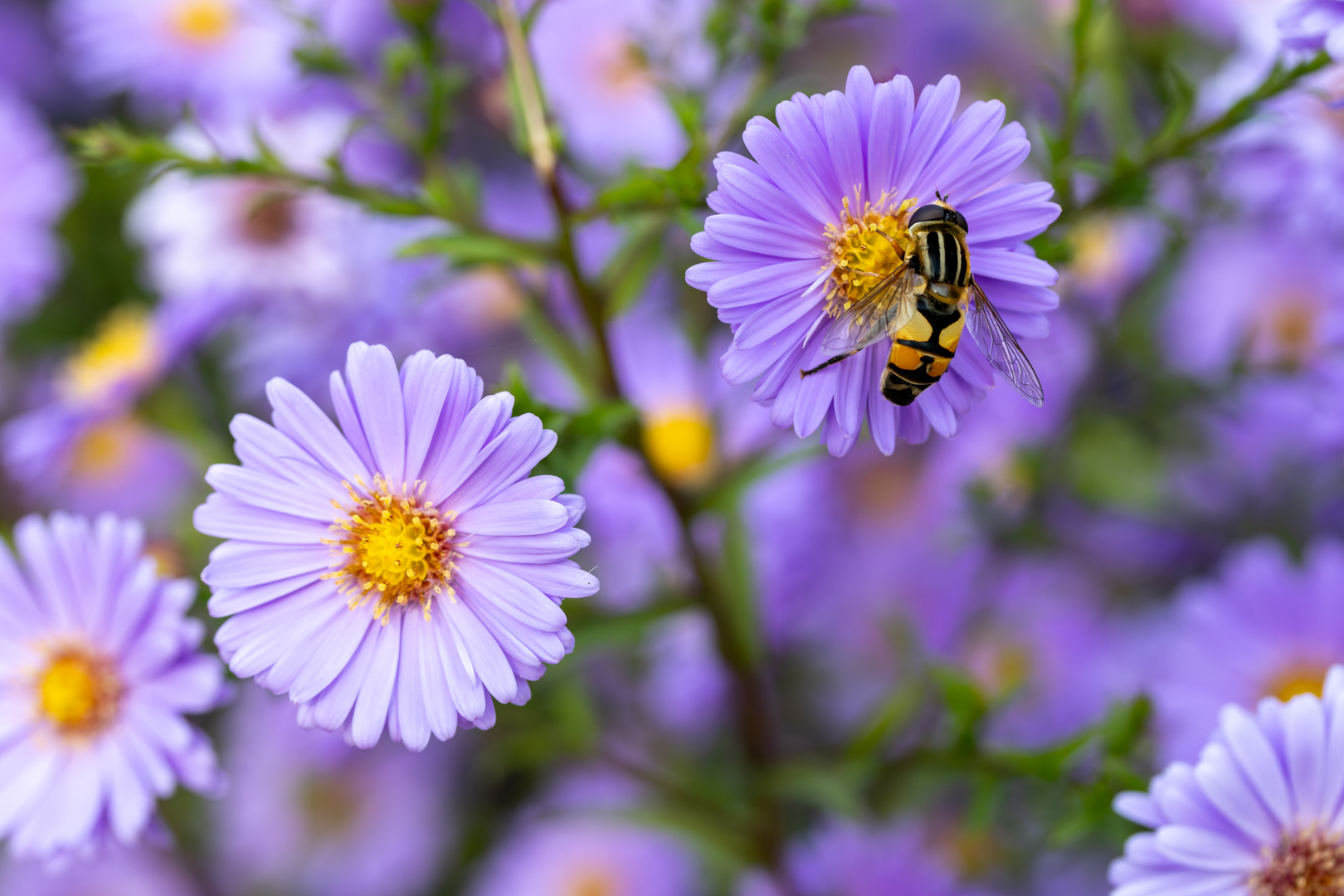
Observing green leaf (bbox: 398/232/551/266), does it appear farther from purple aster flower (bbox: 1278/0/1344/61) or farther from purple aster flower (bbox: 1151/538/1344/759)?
purple aster flower (bbox: 1151/538/1344/759)

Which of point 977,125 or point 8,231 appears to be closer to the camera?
point 977,125

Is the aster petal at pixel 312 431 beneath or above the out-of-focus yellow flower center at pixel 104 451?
beneath

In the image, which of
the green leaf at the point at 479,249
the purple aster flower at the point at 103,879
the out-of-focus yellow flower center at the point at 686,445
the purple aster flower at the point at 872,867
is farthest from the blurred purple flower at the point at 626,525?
the purple aster flower at the point at 103,879

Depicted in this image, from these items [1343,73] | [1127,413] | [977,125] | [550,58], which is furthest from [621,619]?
[550,58]

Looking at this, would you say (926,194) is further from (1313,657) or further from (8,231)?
(8,231)

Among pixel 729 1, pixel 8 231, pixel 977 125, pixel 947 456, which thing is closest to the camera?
pixel 977 125

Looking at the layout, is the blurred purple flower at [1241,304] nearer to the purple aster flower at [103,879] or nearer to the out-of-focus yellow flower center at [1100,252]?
the out-of-focus yellow flower center at [1100,252]

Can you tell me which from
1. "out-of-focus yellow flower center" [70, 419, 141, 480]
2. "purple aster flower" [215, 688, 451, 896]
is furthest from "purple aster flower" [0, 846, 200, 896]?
"out-of-focus yellow flower center" [70, 419, 141, 480]
